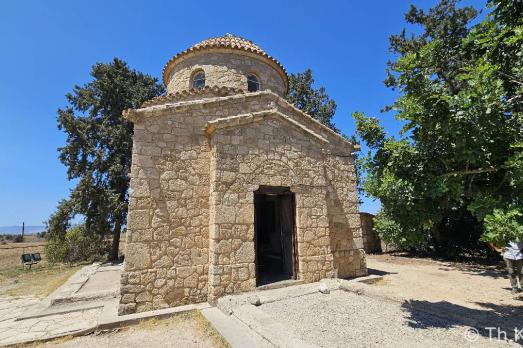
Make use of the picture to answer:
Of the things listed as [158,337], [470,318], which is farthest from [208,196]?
[470,318]

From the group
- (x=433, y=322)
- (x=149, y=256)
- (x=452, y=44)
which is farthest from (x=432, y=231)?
(x=149, y=256)

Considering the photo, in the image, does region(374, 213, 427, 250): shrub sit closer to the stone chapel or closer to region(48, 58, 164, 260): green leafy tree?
the stone chapel

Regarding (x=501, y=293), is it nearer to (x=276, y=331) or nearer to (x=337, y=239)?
(x=337, y=239)

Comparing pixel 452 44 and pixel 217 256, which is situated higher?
pixel 452 44

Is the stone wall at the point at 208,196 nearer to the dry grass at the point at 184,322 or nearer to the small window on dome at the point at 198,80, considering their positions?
the dry grass at the point at 184,322

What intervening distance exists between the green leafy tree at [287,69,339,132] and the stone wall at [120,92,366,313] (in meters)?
15.0

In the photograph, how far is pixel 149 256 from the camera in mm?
6031

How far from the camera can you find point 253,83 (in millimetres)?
10969

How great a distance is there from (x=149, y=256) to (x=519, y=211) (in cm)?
645

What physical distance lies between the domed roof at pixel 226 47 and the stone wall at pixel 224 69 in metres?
0.18

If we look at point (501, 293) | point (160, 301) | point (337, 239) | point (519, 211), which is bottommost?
point (501, 293)

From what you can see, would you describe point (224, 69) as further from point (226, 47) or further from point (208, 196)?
point (208, 196)

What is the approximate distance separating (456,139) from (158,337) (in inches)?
Result: 232

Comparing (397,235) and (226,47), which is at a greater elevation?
(226,47)
